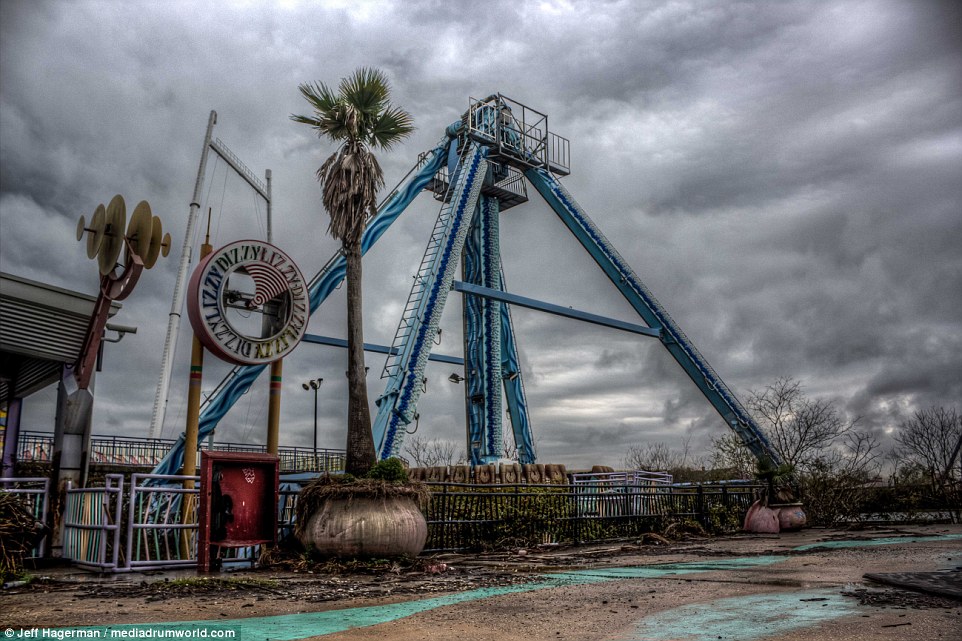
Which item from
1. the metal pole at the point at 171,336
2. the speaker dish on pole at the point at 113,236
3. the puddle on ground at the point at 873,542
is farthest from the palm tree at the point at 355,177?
the metal pole at the point at 171,336

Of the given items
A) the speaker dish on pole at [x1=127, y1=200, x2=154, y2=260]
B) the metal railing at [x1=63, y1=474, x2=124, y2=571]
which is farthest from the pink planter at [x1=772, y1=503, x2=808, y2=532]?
the speaker dish on pole at [x1=127, y1=200, x2=154, y2=260]

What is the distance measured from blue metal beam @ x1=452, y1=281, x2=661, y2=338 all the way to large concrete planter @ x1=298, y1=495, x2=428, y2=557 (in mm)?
13567

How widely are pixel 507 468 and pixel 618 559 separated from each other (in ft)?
31.0

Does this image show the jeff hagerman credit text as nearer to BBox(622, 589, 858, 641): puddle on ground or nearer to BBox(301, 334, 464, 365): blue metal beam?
BBox(622, 589, 858, 641): puddle on ground

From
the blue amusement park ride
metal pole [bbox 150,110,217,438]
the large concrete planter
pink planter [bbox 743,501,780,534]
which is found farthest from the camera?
metal pole [bbox 150,110,217,438]

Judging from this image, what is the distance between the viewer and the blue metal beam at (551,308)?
2396 centimetres

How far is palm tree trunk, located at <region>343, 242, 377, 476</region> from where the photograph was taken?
11648 mm

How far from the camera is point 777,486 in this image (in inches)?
727

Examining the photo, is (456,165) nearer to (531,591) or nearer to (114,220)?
(114,220)

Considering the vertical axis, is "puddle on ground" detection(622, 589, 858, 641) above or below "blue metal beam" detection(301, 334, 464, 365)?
below

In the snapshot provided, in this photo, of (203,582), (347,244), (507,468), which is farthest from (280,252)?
(507,468)

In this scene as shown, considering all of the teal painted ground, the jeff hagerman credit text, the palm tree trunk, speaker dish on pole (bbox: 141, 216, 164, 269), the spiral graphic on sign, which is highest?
speaker dish on pole (bbox: 141, 216, 164, 269)

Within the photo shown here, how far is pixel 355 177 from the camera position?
1388cm

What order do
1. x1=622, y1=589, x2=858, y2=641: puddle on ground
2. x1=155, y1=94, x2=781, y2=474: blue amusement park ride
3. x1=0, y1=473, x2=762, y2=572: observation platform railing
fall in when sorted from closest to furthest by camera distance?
x1=622, y1=589, x2=858, y2=641: puddle on ground, x1=0, y1=473, x2=762, y2=572: observation platform railing, x1=155, y1=94, x2=781, y2=474: blue amusement park ride
